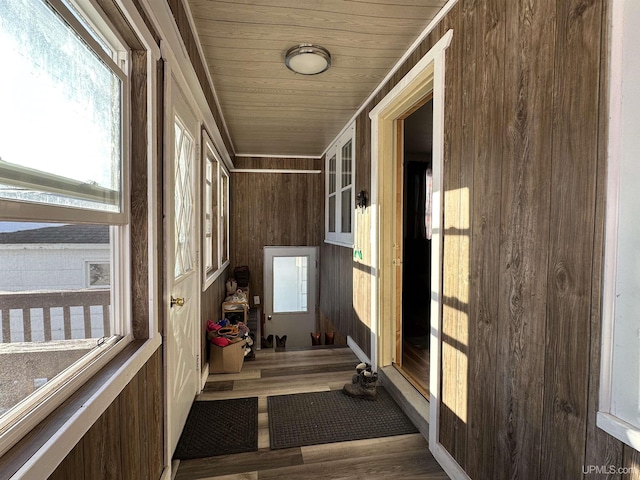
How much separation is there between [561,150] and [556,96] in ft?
0.59

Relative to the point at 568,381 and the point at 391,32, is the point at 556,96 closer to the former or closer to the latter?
the point at 568,381

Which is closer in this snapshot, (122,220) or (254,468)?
(122,220)

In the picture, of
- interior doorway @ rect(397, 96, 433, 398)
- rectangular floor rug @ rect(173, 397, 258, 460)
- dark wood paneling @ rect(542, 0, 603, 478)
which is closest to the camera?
dark wood paneling @ rect(542, 0, 603, 478)

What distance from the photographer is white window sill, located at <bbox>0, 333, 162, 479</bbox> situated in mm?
635

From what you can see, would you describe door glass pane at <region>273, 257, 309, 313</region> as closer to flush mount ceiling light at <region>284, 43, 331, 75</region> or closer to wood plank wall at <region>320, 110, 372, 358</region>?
wood plank wall at <region>320, 110, 372, 358</region>

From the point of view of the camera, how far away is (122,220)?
1.18m

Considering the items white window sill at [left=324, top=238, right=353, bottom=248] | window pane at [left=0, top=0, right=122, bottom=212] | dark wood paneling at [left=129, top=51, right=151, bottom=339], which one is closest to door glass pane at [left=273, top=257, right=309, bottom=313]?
white window sill at [left=324, top=238, right=353, bottom=248]

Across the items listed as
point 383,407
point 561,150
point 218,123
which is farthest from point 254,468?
point 218,123

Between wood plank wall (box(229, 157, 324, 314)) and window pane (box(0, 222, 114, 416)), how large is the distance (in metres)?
3.85

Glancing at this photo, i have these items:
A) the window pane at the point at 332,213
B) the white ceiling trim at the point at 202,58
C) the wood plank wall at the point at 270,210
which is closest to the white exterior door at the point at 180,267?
the white ceiling trim at the point at 202,58

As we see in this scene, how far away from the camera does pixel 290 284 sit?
515 centimetres

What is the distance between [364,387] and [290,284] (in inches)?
116

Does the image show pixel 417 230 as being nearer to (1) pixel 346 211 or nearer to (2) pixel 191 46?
(1) pixel 346 211

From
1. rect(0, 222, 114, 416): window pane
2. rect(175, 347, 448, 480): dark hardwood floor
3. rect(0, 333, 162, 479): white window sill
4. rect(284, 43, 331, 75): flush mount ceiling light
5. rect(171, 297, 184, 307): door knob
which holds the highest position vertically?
rect(284, 43, 331, 75): flush mount ceiling light
